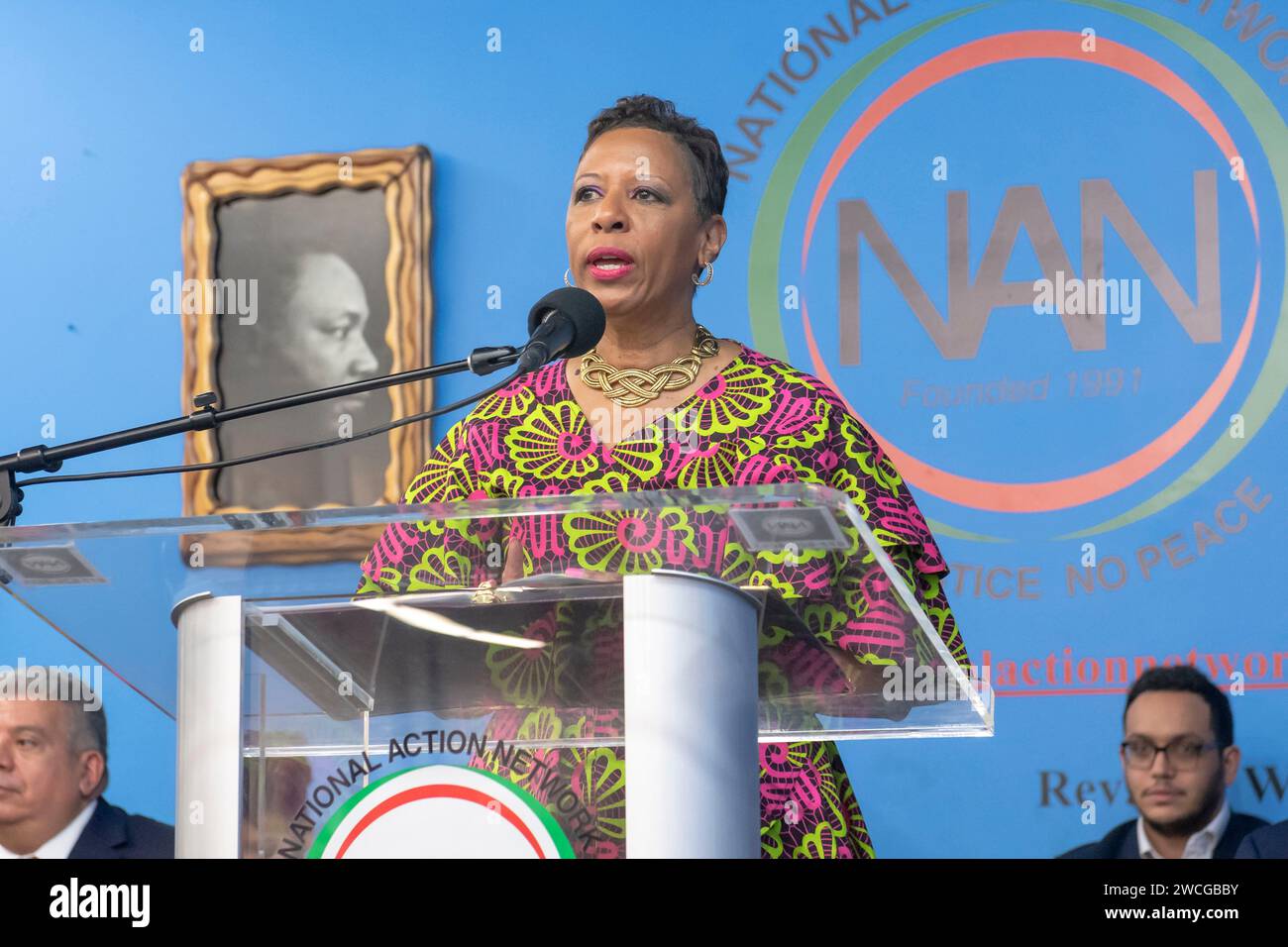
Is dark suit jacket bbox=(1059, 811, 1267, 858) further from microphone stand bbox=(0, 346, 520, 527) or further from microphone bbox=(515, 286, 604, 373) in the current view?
microphone stand bbox=(0, 346, 520, 527)

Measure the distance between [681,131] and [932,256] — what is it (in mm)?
1101

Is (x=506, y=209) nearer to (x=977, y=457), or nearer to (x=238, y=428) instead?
(x=238, y=428)

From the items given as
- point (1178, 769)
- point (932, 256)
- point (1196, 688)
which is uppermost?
point (932, 256)

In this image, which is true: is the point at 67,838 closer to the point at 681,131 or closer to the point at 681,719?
the point at 681,131

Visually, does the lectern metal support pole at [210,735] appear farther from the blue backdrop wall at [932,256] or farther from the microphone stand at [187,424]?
the blue backdrop wall at [932,256]

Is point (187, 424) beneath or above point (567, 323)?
beneath

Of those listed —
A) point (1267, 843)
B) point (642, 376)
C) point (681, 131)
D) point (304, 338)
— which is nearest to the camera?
point (642, 376)

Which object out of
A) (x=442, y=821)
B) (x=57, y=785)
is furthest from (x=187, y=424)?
(x=57, y=785)

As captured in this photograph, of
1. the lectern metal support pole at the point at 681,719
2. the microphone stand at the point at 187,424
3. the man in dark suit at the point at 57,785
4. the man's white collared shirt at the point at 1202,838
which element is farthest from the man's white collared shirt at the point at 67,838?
the man's white collared shirt at the point at 1202,838

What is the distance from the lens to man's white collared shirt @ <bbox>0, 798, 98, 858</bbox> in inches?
92.7

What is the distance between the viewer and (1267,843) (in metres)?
2.96

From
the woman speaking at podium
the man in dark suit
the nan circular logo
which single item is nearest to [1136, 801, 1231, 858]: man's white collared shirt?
the nan circular logo

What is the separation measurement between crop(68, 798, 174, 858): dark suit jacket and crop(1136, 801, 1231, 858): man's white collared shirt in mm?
1690
